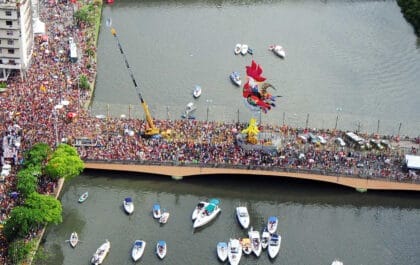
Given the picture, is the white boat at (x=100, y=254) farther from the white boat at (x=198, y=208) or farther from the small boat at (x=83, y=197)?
the white boat at (x=198, y=208)

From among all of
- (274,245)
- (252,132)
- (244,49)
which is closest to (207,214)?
(274,245)

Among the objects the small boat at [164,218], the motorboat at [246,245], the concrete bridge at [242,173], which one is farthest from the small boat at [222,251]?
the concrete bridge at [242,173]

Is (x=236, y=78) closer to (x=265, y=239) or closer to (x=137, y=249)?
(x=265, y=239)

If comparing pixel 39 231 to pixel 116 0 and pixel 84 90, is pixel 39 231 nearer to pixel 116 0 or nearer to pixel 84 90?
pixel 84 90

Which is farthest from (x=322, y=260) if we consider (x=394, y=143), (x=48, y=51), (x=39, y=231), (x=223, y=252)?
(x=48, y=51)

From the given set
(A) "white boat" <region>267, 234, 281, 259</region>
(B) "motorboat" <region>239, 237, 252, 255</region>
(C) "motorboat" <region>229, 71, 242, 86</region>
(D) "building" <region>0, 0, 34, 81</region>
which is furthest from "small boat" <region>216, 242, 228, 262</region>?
(D) "building" <region>0, 0, 34, 81</region>

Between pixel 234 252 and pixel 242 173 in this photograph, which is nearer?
pixel 234 252
